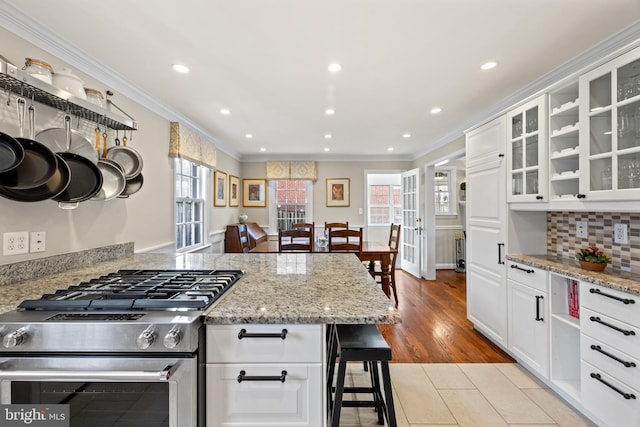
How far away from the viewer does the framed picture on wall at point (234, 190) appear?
526 centimetres

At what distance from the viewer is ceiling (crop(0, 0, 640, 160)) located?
1.56 meters

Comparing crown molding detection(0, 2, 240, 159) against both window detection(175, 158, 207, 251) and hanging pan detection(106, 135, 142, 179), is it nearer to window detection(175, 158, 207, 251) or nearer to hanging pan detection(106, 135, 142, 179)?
hanging pan detection(106, 135, 142, 179)

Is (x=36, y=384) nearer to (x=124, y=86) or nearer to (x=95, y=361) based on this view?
(x=95, y=361)

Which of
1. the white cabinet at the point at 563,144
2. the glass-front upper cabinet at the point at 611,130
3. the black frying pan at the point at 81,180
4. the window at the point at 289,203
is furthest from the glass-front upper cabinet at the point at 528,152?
the window at the point at 289,203

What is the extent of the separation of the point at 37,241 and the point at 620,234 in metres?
3.64

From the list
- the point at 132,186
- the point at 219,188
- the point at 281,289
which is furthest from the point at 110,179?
the point at 219,188

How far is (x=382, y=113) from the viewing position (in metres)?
3.28

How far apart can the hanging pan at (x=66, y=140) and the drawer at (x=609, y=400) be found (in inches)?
125

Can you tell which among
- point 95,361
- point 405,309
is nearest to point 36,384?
point 95,361

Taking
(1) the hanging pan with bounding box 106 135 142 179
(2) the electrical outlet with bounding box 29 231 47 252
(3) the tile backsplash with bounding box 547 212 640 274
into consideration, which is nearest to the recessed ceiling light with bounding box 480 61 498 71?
(3) the tile backsplash with bounding box 547 212 640 274

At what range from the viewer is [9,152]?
4.30 feet

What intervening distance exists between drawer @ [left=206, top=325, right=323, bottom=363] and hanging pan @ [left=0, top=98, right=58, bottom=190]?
4.08ft

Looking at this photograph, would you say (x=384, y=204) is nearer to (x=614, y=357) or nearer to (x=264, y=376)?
(x=614, y=357)

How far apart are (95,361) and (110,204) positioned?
167 cm
